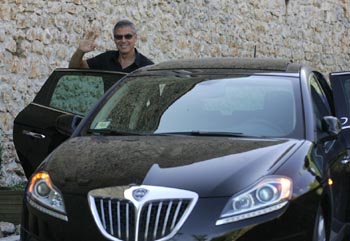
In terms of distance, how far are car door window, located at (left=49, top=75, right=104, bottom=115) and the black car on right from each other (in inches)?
53.6

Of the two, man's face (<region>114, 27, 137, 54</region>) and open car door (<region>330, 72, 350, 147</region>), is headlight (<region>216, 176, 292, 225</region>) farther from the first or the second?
man's face (<region>114, 27, 137, 54</region>)

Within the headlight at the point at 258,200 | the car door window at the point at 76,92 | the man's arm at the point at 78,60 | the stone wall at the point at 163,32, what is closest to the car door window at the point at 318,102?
the headlight at the point at 258,200

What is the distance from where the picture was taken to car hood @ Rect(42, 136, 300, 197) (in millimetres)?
4324

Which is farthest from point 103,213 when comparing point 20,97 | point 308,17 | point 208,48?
point 308,17

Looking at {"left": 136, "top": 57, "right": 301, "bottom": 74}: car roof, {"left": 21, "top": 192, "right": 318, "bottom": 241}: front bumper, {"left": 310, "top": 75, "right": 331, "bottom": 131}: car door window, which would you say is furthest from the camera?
{"left": 136, "top": 57, "right": 301, "bottom": 74}: car roof

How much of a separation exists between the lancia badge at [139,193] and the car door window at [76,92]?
3.16m

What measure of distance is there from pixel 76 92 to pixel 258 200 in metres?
3.50

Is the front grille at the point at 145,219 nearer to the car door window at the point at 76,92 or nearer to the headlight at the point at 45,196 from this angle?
the headlight at the point at 45,196

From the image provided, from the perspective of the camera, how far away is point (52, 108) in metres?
7.16

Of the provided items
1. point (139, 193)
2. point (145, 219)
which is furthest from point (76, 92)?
point (145, 219)

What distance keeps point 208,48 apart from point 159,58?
1.86 m

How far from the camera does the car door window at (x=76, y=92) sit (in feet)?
24.1

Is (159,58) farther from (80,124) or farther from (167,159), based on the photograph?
(167,159)

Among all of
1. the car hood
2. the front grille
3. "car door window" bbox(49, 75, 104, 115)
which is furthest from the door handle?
the front grille
